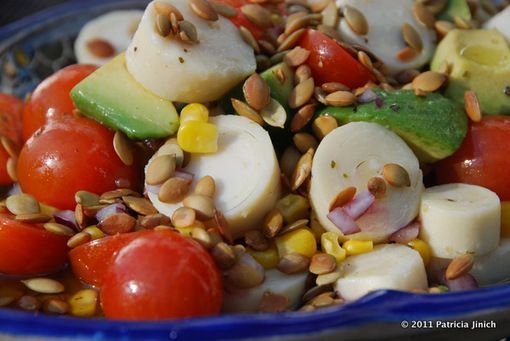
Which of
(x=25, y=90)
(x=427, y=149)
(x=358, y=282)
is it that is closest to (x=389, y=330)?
(x=358, y=282)

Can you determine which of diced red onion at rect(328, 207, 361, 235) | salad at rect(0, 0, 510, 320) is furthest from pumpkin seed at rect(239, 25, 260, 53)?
diced red onion at rect(328, 207, 361, 235)

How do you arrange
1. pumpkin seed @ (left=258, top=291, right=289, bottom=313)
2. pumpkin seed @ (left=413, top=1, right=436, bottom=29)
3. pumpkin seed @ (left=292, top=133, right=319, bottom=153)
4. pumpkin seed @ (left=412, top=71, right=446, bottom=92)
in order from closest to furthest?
1. pumpkin seed @ (left=258, top=291, right=289, bottom=313)
2. pumpkin seed @ (left=292, top=133, right=319, bottom=153)
3. pumpkin seed @ (left=412, top=71, right=446, bottom=92)
4. pumpkin seed @ (left=413, top=1, right=436, bottom=29)

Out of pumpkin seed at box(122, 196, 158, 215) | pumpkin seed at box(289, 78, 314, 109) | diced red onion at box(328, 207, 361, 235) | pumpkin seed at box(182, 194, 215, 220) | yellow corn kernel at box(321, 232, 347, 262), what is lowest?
yellow corn kernel at box(321, 232, 347, 262)

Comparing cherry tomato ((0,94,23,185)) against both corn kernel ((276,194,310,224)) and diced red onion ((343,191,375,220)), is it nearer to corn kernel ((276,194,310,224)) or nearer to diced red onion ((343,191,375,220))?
corn kernel ((276,194,310,224))

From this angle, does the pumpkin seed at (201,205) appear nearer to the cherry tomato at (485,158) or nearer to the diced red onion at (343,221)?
the diced red onion at (343,221)

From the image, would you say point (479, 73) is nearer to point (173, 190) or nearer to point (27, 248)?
point (173, 190)

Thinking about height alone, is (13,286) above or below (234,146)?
below

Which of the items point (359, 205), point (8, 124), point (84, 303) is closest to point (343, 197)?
point (359, 205)

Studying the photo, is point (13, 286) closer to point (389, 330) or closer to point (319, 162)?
point (319, 162)
